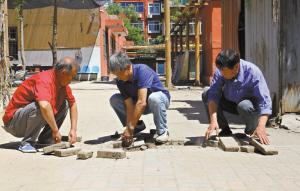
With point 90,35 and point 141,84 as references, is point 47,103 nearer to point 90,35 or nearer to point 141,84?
point 141,84

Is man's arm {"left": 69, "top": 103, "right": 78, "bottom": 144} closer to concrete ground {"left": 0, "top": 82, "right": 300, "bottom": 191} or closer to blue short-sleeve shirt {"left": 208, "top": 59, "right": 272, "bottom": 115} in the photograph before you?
concrete ground {"left": 0, "top": 82, "right": 300, "bottom": 191}

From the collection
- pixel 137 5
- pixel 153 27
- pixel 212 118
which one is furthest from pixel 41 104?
pixel 137 5

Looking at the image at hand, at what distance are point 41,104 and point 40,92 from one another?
0.55ft

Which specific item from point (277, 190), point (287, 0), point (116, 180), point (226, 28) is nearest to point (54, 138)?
point (116, 180)

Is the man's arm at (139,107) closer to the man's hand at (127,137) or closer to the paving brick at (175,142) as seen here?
→ the man's hand at (127,137)

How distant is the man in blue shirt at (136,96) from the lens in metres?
6.54

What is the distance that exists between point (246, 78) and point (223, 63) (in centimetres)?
52

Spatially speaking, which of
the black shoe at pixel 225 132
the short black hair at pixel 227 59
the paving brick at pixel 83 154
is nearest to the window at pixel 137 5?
the black shoe at pixel 225 132

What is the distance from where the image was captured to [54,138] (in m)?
6.55

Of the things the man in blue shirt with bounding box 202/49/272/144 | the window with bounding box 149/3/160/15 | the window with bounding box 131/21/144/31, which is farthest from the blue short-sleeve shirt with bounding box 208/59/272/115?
the window with bounding box 149/3/160/15

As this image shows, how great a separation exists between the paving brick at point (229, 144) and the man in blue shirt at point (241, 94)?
20 centimetres

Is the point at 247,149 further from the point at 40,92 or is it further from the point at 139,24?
the point at 139,24

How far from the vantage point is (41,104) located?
6.18 m

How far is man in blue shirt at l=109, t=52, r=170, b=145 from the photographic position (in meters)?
6.54
